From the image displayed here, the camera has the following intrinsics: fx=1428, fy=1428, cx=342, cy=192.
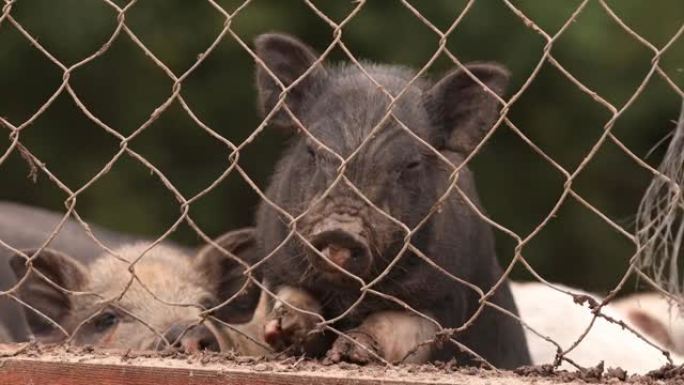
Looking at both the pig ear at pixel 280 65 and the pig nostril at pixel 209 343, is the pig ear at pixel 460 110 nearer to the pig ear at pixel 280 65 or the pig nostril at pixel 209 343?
the pig ear at pixel 280 65

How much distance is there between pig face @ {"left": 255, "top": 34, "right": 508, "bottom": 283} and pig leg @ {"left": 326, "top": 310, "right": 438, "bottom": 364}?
0.17m

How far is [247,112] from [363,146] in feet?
16.9

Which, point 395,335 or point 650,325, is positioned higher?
point 395,335

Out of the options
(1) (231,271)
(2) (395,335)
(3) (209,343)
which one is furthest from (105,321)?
(2) (395,335)

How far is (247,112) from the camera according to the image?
30.4ft

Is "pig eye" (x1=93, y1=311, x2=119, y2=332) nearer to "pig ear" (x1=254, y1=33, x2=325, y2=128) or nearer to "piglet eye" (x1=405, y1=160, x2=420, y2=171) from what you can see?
"pig ear" (x1=254, y1=33, x2=325, y2=128)

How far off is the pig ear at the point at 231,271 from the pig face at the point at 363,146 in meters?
0.61

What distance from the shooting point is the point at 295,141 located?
4746 millimetres

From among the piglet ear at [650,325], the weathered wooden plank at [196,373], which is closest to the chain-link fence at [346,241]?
the weathered wooden plank at [196,373]

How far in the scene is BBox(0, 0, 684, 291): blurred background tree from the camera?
8539mm

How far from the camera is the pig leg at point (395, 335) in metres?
4.12

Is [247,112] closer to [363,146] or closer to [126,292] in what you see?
[126,292]

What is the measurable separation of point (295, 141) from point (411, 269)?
618 millimetres

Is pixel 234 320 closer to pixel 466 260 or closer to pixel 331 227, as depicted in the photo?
pixel 466 260
